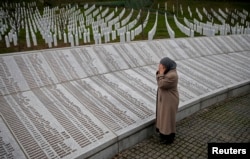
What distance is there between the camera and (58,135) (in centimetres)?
457

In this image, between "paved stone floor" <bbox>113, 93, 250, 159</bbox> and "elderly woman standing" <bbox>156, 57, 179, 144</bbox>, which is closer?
"elderly woman standing" <bbox>156, 57, 179, 144</bbox>

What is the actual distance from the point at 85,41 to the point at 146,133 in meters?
10.2

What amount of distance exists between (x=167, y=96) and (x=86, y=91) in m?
2.16

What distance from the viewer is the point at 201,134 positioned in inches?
222

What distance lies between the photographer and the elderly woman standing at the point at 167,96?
15.9 feet

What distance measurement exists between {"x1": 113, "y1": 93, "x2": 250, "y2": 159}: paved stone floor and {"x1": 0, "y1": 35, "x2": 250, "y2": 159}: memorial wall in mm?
458

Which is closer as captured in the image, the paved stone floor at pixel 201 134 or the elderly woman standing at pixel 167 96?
the elderly woman standing at pixel 167 96

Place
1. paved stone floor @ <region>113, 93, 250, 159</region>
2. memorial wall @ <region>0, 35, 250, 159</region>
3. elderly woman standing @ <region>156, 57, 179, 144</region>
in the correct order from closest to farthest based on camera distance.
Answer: memorial wall @ <region>0, 35, 250, 159</region>, elderly woman standing @ <region>156, 57, 179, 144</region>, paved stone floor @ <region>113, 93, 250, 159</region>

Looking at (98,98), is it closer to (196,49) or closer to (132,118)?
(132,118)

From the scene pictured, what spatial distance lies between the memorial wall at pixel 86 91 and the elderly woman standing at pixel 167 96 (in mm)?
480

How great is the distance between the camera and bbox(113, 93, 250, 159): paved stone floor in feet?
16.2

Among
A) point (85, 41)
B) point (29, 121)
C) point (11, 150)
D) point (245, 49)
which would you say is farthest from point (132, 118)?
point (85, 41)

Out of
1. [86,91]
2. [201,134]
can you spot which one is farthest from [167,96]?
[86,91]

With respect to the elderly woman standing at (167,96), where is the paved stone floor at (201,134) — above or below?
below
